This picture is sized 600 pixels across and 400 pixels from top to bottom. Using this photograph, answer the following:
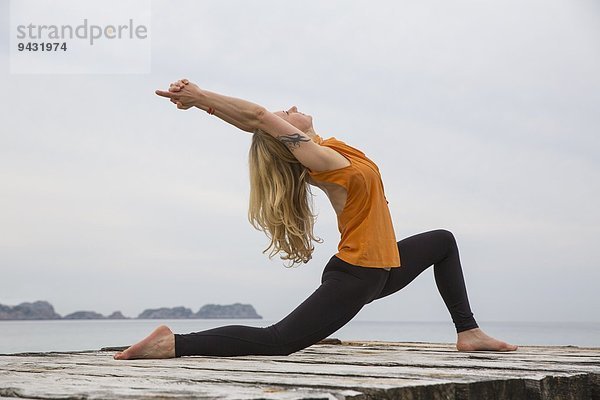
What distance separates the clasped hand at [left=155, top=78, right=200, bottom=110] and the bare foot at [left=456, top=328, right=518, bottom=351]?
2078 millimetres

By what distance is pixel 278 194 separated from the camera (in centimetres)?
445

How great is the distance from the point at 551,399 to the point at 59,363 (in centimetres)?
229

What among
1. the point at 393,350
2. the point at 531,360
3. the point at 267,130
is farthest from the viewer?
the point at 393,350

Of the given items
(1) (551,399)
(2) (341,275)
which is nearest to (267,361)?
(2) (341,275)

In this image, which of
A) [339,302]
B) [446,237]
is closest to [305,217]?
[339,302]

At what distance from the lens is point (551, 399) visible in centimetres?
322

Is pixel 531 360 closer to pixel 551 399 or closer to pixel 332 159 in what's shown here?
pixel 551 399

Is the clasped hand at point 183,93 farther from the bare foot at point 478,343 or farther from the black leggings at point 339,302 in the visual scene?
the bare foot at point 478,343

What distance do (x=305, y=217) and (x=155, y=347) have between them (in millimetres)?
1141

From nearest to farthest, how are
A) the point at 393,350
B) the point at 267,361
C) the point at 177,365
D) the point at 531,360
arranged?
1. the point at 177,365
2. the point at 267,361
3. the point at 531,360
4. the point at 393,350

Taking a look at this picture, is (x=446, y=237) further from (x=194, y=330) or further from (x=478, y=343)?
(x=194, y=330)

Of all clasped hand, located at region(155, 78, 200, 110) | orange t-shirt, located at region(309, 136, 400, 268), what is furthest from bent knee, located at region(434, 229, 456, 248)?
clasped hand, located at region(155, 78, 200, 110)

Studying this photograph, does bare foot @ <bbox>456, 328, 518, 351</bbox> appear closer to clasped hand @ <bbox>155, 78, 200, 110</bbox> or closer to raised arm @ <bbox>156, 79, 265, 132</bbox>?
raised arm @ <bbox>156, 79, 265, 132</bbox>

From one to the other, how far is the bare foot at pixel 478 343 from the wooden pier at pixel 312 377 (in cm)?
32
